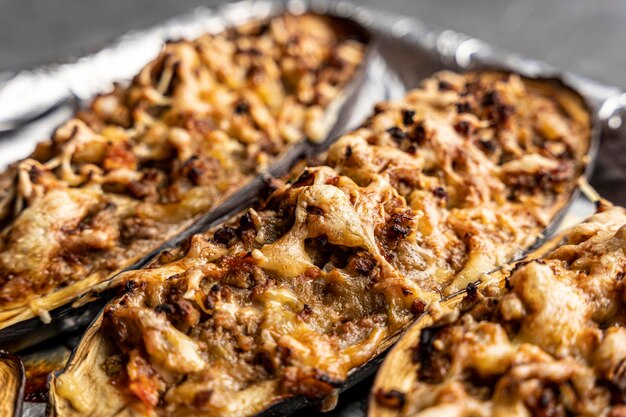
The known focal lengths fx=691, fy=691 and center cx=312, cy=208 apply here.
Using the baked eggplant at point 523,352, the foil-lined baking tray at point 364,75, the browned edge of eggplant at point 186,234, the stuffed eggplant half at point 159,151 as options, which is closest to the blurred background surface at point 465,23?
the foil-lined baking tray at point 364,75

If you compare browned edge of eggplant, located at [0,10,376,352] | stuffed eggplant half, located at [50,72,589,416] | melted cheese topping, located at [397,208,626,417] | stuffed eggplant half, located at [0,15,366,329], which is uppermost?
stuffed eggplant half, located at [0,15,366,329]

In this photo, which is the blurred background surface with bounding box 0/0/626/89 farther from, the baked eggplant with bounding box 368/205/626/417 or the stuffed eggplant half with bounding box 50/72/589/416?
the baked eggplant with bounding box 368/205/626/417

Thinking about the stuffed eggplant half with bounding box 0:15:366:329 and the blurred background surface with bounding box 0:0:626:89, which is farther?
the blurred background surface with bounding box 0:0:626:89

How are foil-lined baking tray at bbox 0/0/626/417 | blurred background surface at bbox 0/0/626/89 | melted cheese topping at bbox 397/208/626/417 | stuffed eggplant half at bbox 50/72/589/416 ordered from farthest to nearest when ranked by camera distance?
blurred background surface at bbox 0/0/626/89
foil-lined baking tray at bbox 0/0/626/417
stuffed eggplant half at bbox 50/72/589/416
melted cheese topping at bbox 397/208/626/417

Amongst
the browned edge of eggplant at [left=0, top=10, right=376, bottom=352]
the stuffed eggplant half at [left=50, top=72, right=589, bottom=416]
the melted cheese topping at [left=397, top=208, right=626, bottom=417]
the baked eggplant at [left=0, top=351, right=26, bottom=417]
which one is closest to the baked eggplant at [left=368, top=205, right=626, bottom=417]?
the melted cheese topping at [left=397, top=208, right=626, bottom=417]

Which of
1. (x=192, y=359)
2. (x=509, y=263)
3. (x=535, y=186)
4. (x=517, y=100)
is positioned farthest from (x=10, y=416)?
(x=517, y=100)

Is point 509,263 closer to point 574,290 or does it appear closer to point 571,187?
point 574,290

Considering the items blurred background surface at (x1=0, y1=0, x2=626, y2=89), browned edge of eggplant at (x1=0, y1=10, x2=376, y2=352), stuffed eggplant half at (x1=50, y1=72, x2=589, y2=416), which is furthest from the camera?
blurred background surface at (x1=0, y1=0, x2=626, y2=89)

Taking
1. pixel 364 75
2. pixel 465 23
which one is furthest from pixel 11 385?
pixel 465 23
